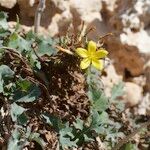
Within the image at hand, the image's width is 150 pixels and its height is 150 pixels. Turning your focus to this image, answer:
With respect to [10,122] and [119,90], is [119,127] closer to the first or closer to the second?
[119,90]

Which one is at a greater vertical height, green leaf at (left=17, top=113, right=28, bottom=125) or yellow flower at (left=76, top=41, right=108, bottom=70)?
yellow flower at (left=76, top=41, right=108, bottom=70)

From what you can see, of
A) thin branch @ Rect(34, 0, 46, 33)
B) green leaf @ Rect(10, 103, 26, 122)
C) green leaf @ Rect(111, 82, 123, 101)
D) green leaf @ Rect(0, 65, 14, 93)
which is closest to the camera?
green leaf @ Rect(10, 103, 26, 122)

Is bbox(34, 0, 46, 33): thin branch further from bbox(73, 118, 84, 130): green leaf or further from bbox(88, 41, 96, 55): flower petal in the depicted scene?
bbox(73, 118, 84, 130): green leaf

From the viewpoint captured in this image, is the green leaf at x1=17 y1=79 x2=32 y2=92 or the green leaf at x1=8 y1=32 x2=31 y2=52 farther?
the green leaf at x1=8 y1=32 x2=31 y2=52

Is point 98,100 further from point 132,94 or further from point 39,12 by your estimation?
point 132,94

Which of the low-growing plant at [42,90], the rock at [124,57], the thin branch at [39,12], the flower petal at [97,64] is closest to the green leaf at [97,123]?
the low-growing plant at [42,90]

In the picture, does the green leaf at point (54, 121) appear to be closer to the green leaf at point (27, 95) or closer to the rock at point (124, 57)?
the green leaf at point (27, 95)

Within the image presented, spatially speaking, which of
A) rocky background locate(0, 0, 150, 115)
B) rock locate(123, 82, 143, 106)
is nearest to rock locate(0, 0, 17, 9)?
rocky background locate(0, 0, 150, 115)
